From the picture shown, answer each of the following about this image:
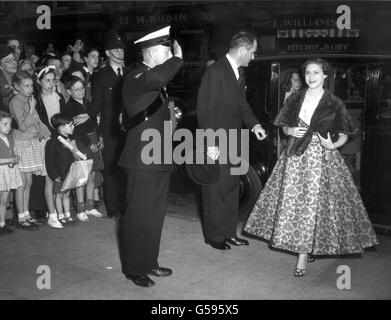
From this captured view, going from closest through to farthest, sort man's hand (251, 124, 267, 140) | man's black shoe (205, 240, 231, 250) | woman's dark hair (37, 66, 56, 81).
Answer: man's hand (251, 124, 267, 140) < man's black shoe (205, 240, 231, 250) < woman's dark hair (37, 66, 56, 81)

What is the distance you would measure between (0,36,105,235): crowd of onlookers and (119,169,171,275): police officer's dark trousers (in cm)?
175

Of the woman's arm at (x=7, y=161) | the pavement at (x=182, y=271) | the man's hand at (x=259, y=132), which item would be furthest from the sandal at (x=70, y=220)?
the man's hand at (x=259, y=132)

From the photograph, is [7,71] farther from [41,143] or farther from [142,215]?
[142,215]

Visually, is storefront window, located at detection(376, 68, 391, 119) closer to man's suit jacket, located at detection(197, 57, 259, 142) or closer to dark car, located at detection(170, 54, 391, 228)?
dark car, located at detection(170, 54, 391, 228)

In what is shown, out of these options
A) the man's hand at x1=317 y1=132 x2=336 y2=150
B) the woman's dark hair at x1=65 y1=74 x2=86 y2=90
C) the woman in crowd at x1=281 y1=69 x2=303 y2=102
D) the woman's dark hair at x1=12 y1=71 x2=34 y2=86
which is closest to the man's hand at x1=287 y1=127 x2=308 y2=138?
the man's hand at x1=317 y1=132 x2=336 y2=150

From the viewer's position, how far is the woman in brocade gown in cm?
404

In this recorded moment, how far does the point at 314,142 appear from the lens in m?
4.09

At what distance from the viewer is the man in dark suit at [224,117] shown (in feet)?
15.3

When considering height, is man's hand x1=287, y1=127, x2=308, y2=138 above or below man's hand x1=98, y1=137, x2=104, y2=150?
above

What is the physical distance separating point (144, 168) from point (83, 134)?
2061mm

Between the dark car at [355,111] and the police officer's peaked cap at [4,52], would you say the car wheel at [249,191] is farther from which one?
the police officer's peaked cap at [4,52]

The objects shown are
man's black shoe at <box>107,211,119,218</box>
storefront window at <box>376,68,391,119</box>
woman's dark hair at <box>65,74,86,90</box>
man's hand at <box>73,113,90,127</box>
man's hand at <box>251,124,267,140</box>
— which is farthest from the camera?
man's black shoe at <box>107,211,119,218</box>

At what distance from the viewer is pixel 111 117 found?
226 inches
